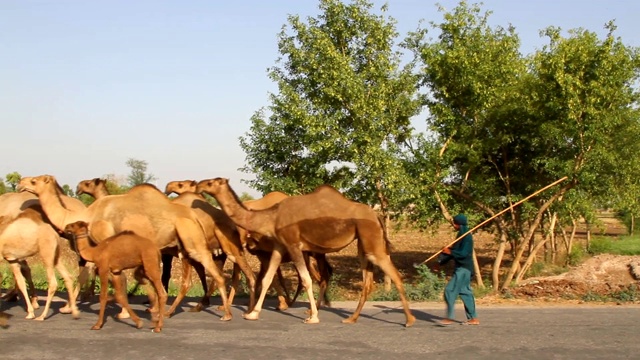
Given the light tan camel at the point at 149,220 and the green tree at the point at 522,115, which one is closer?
the light tan camel at the point at 149,220

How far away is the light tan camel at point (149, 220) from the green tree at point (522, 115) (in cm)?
1270

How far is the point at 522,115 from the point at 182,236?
14.6m

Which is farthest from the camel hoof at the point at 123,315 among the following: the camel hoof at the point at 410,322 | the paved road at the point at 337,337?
the camel hoof at the point at 410,322

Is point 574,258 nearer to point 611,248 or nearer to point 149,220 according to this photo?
point 611,248

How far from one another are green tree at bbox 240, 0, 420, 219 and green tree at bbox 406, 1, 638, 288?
Answer: 1338mm

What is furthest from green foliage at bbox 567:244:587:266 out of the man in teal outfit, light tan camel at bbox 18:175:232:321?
light tan camel at bbox 18:175:232:321

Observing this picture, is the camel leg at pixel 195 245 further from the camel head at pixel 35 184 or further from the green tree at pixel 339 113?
the green tree at pixel 339 113

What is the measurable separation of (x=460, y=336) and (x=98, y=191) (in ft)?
27.7

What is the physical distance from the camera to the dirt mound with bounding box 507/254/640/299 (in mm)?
16594

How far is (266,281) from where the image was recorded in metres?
13.3

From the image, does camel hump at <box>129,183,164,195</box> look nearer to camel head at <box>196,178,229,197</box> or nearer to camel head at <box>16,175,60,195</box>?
camel head at <box>196,178,229,197</box>

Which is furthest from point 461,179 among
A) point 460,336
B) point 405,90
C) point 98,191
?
point 460,336

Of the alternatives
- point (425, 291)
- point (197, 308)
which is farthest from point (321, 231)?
point (425, 291)

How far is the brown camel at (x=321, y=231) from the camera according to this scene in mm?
12703
